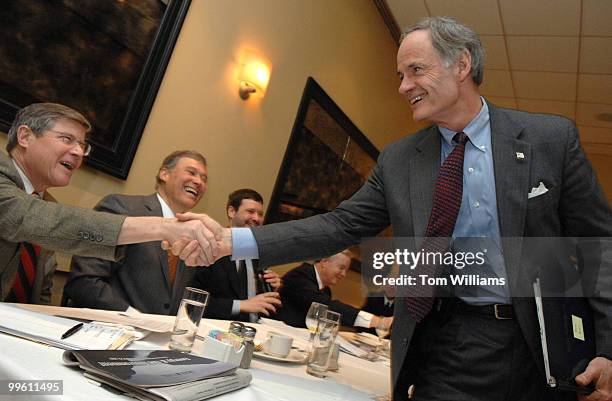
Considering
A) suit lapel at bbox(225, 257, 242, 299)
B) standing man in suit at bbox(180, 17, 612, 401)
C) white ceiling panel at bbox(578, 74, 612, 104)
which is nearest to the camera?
standing man in suit at bbox(180, 17, 612, 401)

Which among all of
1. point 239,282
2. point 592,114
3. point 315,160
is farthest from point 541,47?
point 239,282

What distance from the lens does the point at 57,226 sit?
1.33m

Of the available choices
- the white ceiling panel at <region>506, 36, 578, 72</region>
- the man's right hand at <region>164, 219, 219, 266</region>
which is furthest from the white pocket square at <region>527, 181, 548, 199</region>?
the white ceiling panel at <region>506, 36, 578, 72</region>

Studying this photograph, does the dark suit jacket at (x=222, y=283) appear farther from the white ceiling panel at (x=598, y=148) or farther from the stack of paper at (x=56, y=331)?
the white ceiling panel at (x=598, y=148)

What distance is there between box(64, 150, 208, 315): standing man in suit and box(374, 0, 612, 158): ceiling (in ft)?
11.1

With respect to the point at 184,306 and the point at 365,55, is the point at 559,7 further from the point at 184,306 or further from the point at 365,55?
the point at 184,306

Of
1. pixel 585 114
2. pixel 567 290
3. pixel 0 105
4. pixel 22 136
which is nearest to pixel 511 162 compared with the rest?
pixel 567 290

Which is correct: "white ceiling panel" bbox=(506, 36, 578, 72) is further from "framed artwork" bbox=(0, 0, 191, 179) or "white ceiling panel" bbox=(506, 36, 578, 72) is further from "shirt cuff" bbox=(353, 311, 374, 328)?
"framed artwork" bbox=(0, 0, 191, 179)

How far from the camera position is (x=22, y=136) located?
1876 mm

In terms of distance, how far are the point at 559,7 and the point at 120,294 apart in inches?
166

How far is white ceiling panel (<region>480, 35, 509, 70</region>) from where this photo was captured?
5000mm

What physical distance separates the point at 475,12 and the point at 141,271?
392cm

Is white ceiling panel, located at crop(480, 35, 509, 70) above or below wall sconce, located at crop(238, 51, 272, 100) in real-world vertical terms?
above

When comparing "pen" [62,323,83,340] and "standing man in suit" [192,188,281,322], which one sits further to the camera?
"standing man in suit" [192,188,281,322]
